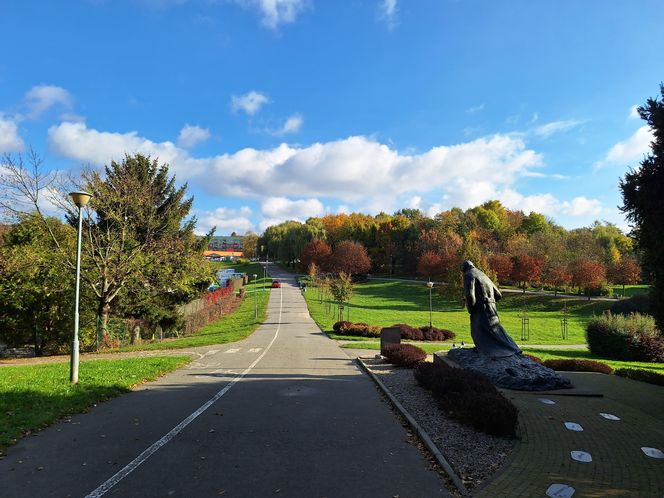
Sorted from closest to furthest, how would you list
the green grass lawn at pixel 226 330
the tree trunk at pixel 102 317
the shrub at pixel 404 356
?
1. the shrub at pixel 404 356
2. the green grass lawn at pixel 226 330
3. the tree trunk at pixel 102 317

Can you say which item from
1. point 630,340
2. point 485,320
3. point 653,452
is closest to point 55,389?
point 485,320

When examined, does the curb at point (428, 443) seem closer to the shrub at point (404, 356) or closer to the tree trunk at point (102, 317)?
the shrub at point (404, 356)

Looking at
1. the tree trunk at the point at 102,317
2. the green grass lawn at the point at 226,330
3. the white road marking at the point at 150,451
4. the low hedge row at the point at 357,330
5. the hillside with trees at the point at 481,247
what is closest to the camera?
the white road marking at the point at 150,451

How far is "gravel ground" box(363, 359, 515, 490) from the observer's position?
5.73 metres

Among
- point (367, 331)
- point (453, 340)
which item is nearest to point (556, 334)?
point (453, 340)

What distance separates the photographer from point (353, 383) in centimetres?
1234

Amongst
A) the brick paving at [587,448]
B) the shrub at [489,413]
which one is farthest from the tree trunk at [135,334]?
the shrub at [489,413]

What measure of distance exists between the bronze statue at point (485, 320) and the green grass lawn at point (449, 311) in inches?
583

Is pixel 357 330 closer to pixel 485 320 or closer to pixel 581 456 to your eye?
pixel 485 320

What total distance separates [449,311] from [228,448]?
45.7 meters

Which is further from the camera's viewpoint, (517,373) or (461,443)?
(517,373)

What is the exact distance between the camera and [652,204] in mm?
8422

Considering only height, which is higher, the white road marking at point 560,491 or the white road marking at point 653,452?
the white road marking at point 560,491

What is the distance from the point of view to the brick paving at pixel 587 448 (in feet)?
17.0
